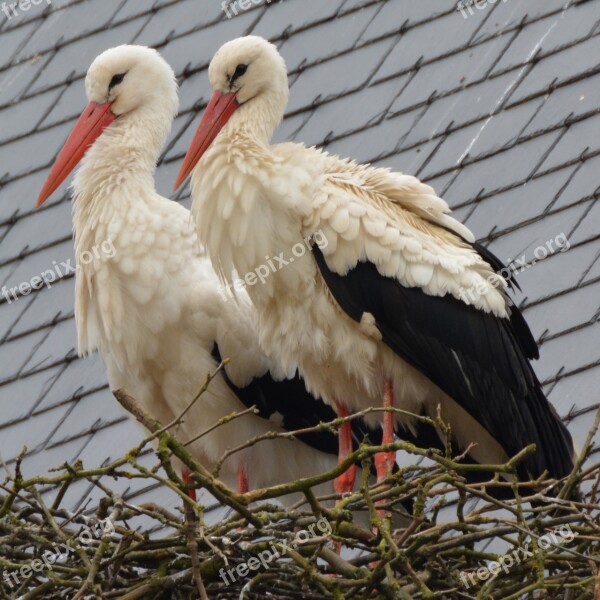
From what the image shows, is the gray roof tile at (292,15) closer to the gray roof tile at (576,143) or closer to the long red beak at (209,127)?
the gray roof tile at (576,143)

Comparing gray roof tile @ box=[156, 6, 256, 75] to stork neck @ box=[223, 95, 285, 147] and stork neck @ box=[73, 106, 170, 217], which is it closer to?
stork neck @ box=[73, 106, 170, 217]

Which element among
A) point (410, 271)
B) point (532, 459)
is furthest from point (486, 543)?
point (410, 271)

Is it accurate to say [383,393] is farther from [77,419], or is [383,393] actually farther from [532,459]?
[77,419]

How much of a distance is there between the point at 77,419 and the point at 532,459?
1473 millimetres

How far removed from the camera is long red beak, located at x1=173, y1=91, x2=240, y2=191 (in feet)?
19.7

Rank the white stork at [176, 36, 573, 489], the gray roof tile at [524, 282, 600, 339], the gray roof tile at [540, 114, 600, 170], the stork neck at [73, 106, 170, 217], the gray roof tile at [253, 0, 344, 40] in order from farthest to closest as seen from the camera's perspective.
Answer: the gray roof tile at [253, 0, 344, 40]
the gray roof tile at [540, 114, 600, 170]
the gray roof tile at [524, 282, 600, 339]
the stork neck at [73, 106, 170, 217]
the white stork at [176, 36, 573, 489]

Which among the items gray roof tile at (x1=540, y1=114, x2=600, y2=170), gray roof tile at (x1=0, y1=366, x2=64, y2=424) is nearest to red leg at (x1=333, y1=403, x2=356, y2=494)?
gray roof tile at (x1=0, y1=366, x2=64, y2=424)

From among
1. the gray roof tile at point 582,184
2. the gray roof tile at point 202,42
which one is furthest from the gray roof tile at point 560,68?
the gray roof tile at point 202,42

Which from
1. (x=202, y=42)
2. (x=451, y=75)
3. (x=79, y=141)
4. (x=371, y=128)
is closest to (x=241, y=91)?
(x=79, y=141)

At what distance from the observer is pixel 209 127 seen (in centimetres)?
602

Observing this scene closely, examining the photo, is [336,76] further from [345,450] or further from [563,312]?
[345,450]

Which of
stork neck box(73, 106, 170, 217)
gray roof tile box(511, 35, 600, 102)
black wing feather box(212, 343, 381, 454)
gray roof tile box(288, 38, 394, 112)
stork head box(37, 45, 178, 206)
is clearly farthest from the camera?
gray roof tile box(288, 38, 394, 112)

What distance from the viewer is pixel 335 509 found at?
4.70m

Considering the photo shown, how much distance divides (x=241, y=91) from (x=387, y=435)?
115 cm
